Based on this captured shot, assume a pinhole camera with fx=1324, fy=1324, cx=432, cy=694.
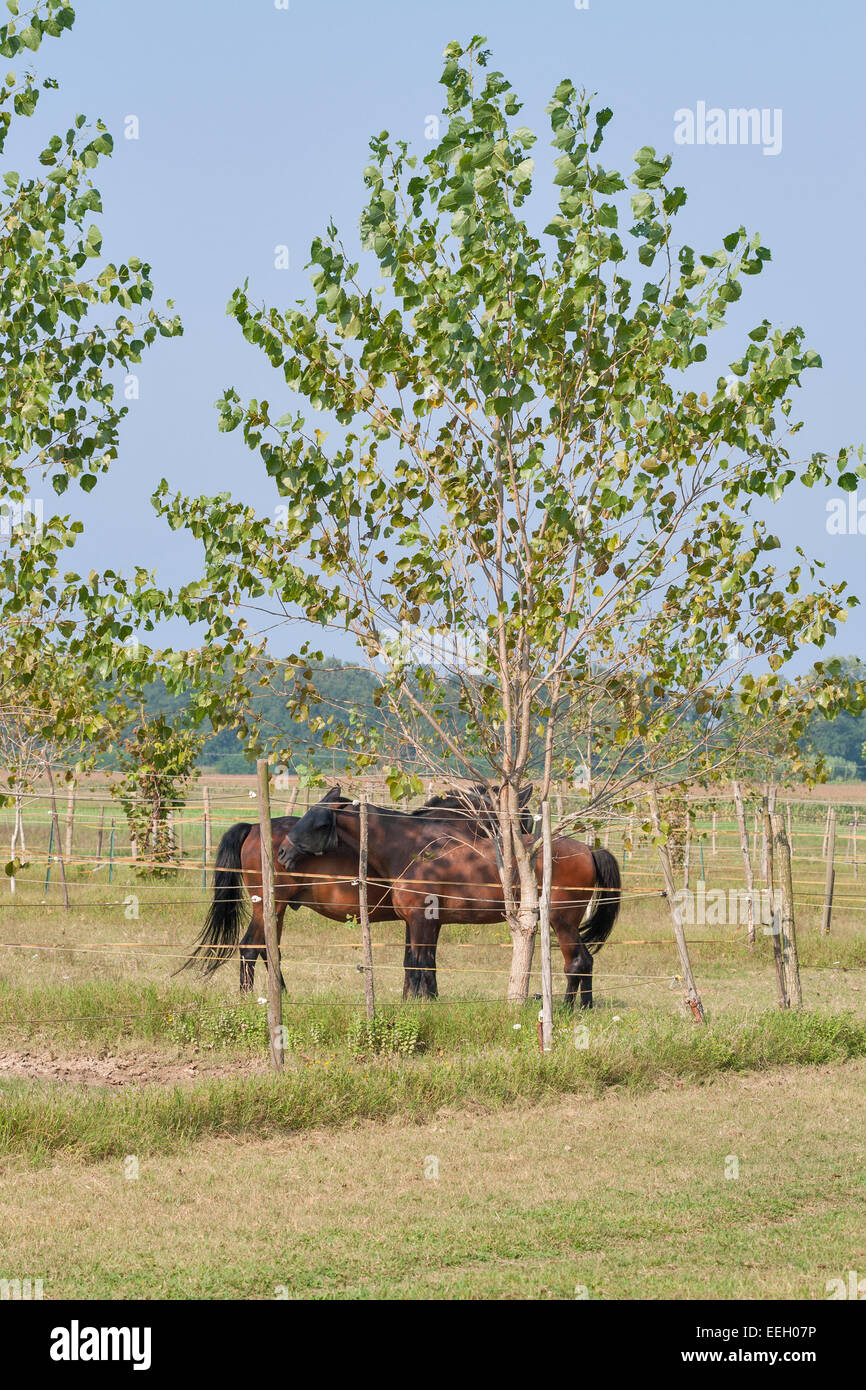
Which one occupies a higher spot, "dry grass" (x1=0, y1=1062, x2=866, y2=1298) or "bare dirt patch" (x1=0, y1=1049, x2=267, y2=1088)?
"bare dirt patch" (x1=0, y1=1049, x2=267, y2=1088)

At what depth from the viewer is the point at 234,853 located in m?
12.6

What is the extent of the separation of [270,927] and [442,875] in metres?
3.39

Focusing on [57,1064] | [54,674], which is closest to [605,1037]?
[57,1064]

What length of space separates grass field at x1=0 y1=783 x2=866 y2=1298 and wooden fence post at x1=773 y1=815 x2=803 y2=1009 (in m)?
0.52

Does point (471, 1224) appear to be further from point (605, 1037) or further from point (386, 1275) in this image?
point (605, 1037)

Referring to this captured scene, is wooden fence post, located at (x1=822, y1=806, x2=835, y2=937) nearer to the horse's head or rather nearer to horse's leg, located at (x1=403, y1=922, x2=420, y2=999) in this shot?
horse's leg, located at (x1=403, y1=922, x2=420, y2=999)

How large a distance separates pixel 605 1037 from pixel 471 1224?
134 inches

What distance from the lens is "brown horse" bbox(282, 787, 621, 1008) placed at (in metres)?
12.0

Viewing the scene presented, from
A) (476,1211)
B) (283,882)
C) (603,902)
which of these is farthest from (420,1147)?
(283,882)

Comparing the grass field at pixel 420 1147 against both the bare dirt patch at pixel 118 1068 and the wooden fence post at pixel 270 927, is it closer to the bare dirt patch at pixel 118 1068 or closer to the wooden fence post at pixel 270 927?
the bare dirt patch at pixel 118 1068

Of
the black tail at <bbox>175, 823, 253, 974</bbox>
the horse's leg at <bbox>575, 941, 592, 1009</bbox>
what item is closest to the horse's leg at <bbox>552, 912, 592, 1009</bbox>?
the horse's leg at <bbox>575, 941, 592, 1009</bbox>

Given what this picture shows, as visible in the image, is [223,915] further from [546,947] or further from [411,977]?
[546,947]

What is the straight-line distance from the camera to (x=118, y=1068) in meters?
9.20

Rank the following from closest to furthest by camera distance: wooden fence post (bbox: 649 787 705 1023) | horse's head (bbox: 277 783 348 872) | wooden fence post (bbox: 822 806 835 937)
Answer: wooden fence post (bbox: 649 787 705 1023) → horse's head (bbox: 277 783 348 872) → wooden fence post (bbox: 822 806 835 937)
